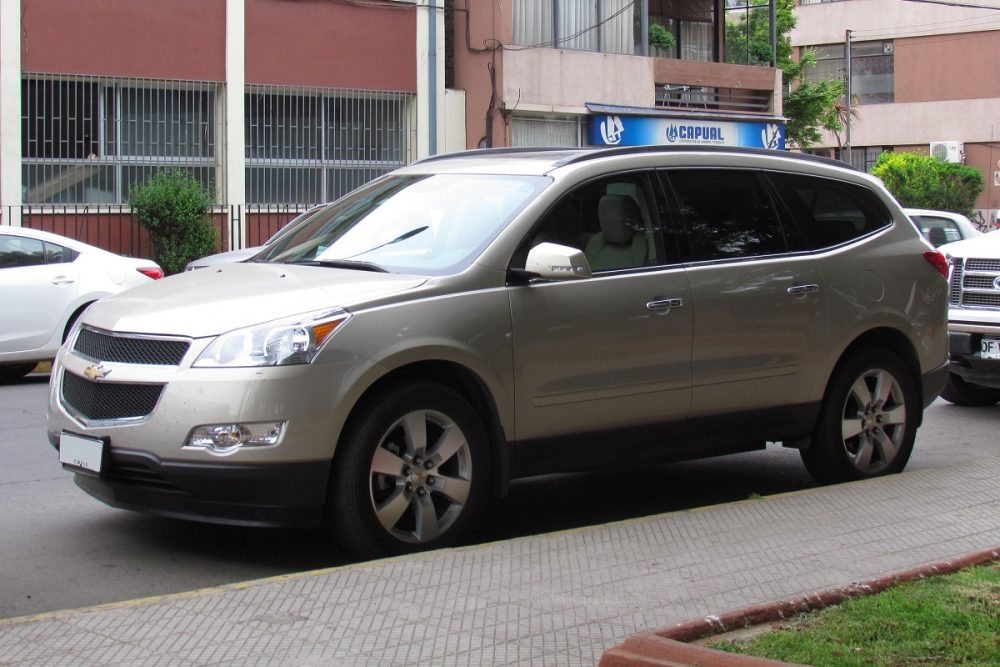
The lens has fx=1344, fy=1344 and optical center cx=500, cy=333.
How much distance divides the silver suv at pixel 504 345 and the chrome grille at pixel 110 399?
2cm

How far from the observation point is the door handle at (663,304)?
6625 mm

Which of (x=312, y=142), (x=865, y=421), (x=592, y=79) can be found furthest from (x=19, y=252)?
(x=592, y=79)

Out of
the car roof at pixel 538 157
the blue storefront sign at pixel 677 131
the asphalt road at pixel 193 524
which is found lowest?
the asphalt road at pixel 193 524

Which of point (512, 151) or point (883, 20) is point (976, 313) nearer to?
point (512, 151)

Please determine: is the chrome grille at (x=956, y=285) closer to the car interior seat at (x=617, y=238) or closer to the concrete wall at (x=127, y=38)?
A: the car interior seat at (x=617, y=238)

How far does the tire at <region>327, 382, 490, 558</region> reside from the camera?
566 centimetres

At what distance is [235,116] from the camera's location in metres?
21.2

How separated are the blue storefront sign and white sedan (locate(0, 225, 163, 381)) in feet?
44.6

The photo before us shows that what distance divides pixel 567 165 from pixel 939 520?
2445mm

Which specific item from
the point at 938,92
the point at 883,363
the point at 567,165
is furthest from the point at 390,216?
the point at 938,92

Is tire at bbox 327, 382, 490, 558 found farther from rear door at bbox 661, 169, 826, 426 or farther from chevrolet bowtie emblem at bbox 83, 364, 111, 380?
rear door at bbox 661, 169, 826, 426

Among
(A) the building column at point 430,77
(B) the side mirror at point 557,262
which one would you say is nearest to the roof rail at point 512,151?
(B) the side mirror at point 557,262

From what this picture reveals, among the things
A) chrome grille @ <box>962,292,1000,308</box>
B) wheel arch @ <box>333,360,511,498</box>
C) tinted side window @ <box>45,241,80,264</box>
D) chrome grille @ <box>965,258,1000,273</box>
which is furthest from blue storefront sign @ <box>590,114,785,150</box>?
wheel arch @ <box>333,360,511,498</box>

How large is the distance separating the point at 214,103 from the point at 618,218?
51.5 ft
